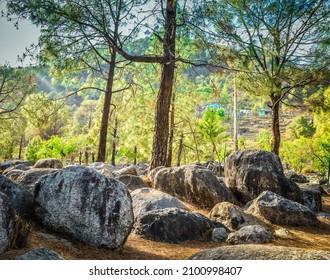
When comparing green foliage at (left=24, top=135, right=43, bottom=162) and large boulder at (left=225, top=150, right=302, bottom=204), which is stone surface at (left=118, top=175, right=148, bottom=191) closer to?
large boulder at (left=225, top=150, right=302, bottom=204)

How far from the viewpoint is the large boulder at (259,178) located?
628 centimetres

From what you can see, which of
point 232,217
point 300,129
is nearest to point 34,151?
point 232,217

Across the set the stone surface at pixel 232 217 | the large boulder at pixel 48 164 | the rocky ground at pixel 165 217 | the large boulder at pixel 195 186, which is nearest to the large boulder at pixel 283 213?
the rocky ground at pixel 165 217

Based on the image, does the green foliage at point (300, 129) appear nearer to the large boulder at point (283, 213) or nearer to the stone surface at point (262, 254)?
the large boulder at point (283, 213)

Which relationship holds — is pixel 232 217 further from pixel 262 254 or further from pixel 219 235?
pixel 262 254

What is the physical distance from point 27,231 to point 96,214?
2.25ft

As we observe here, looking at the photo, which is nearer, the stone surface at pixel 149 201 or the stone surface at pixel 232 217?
the stone surface at pixel 232 217

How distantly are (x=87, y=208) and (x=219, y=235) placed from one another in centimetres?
190

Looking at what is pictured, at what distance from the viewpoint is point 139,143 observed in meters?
18.2

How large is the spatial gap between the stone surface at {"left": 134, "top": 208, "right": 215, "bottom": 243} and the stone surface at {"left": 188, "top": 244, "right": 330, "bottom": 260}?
6.10 feet

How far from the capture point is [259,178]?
630 centimetres

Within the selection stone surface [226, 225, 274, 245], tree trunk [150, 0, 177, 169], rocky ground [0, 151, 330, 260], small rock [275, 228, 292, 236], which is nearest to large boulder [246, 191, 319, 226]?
rocky ground [0, 151, 330, 260]

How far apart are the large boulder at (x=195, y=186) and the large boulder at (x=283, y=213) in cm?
79

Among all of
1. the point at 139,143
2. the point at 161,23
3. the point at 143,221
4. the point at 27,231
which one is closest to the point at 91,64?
the point at 161,23
